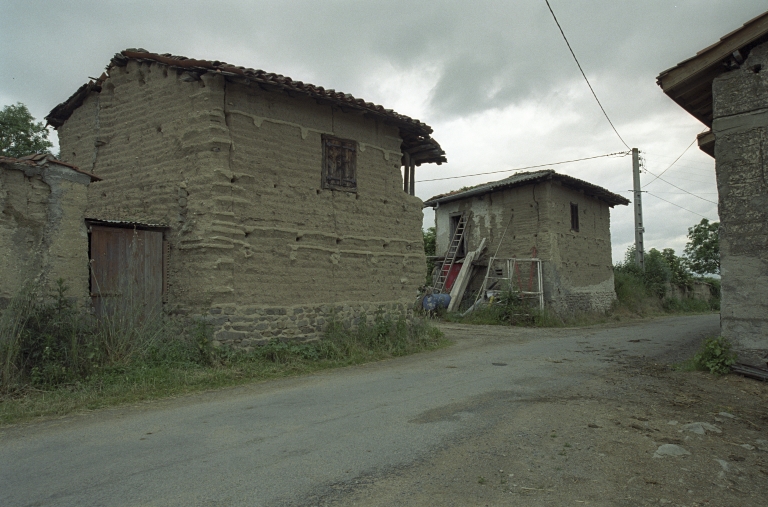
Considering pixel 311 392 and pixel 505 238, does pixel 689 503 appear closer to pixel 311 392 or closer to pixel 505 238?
pixel 311 392

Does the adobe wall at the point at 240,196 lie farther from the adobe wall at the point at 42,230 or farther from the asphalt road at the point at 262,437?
the asphalt road at the point at 262,437

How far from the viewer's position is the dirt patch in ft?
11.1

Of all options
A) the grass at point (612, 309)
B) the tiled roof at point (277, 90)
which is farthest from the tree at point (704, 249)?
the tiled roof at point (277, 90)

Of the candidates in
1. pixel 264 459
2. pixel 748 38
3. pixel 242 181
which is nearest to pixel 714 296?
pixel 748 38

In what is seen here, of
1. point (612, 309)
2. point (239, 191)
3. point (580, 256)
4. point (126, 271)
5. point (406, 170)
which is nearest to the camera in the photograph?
point (126, 271)

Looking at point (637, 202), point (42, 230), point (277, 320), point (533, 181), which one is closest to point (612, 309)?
point (637, 202)

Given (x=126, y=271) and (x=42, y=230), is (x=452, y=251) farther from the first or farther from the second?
(x=42, y=230)

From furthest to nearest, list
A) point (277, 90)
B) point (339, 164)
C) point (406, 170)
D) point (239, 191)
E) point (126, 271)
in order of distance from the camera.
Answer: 1. point (406, 170)
2. point (339, 164)
3. point (277, 90)
4. point (239, 191)
5. point (126, 271)

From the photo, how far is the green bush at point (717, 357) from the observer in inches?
270

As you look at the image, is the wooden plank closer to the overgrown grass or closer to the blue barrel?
the blue barrel

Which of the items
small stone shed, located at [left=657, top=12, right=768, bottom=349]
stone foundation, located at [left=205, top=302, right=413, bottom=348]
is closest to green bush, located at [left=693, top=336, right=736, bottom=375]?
small stone shed, located at [left=657, top=12, right=768, bottom=349]

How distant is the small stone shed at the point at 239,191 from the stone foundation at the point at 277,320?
0.07ft

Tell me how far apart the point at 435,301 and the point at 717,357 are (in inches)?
467

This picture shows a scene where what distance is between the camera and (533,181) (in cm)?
1825
